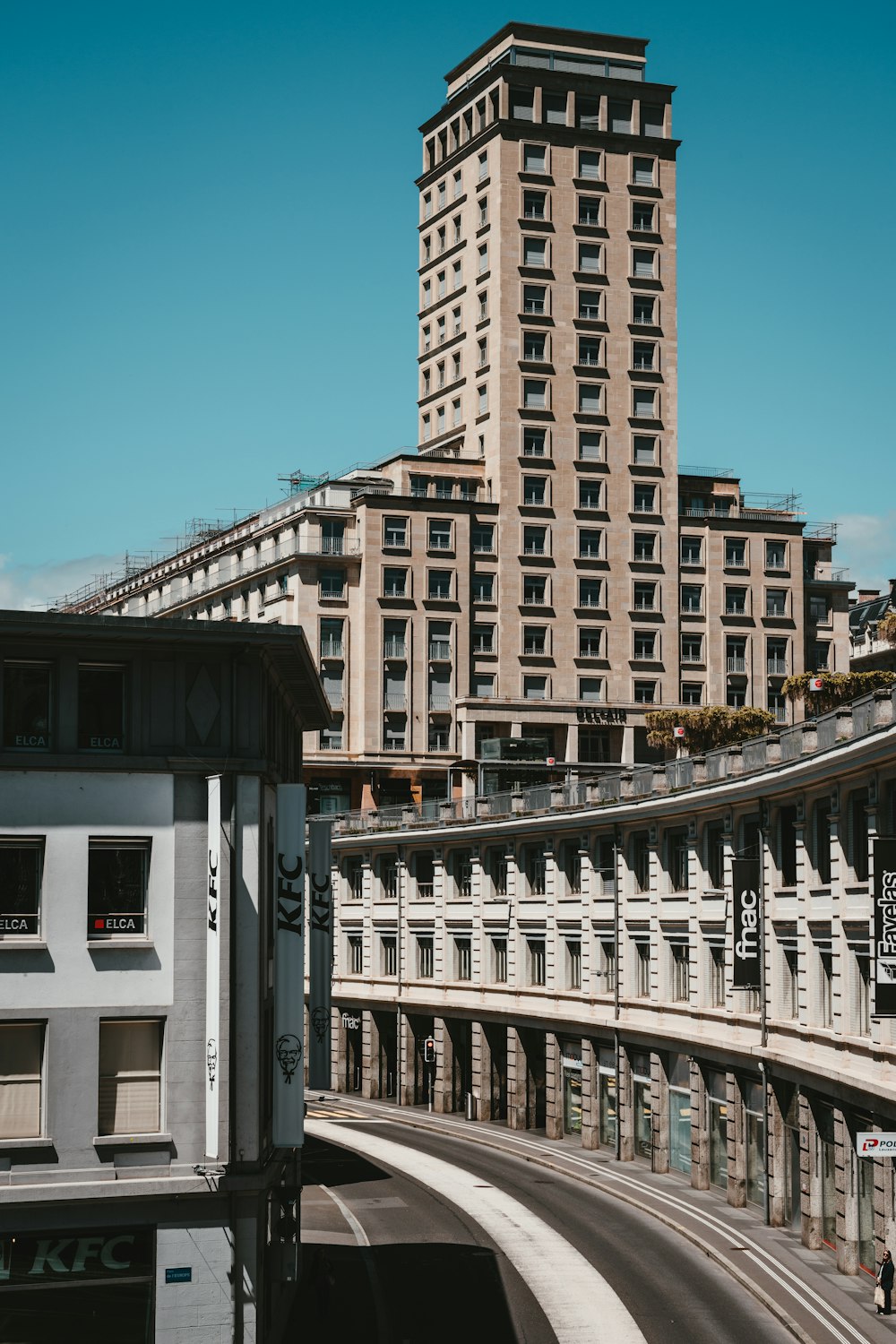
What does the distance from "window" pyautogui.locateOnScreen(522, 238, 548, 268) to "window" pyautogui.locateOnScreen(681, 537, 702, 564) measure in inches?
932

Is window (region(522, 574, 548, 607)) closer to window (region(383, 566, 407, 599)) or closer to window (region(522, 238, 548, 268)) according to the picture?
window (region(383, 566, 407, 599))

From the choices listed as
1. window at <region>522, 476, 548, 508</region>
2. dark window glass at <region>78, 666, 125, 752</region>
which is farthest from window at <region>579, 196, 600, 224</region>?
dark window glass at <region>78, 666, 125, 752</region>

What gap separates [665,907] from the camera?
70.1 metres

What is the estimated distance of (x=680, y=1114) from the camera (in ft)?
227

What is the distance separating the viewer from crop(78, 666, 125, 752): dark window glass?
36.6m

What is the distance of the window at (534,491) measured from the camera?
131125 mm

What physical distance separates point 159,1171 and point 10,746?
356 inches

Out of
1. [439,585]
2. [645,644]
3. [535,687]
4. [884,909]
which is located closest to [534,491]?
[439,585]

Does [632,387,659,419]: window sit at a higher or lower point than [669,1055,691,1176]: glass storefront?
higher

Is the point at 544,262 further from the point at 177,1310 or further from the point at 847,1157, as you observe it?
the point at 177,1310

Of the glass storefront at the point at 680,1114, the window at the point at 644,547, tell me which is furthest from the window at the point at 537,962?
the window at the point at 644,547

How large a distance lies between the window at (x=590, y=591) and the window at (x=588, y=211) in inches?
1075

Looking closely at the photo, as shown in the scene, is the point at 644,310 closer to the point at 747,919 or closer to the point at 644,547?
the point at 644,547

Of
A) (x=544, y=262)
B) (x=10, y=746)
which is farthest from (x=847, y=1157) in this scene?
(x=544, y=262)
